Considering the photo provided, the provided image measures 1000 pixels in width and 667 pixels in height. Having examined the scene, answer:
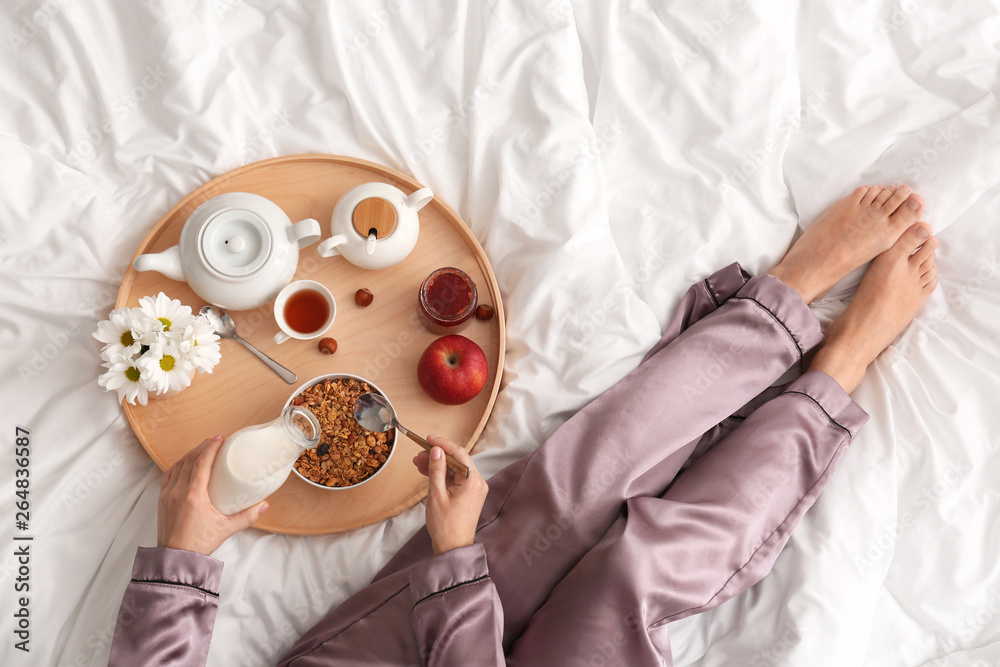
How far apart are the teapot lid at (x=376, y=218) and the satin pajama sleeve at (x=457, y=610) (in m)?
0.48

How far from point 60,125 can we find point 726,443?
4.05 ft

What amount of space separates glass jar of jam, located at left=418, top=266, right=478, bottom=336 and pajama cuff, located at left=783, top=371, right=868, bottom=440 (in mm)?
561

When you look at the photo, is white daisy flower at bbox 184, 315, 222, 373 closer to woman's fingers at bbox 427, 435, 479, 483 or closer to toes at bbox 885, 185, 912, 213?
woman's fingers at bbox 427, 435, 479, 483

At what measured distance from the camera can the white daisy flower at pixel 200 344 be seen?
88 centimetres

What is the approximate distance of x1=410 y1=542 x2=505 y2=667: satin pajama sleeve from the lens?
0.84m

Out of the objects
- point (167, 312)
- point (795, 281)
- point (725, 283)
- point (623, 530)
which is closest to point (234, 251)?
point (167, 312)

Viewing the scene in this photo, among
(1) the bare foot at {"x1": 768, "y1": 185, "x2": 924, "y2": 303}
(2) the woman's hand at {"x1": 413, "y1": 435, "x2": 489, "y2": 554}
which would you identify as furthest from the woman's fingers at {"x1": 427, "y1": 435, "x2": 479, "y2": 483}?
(1) the bare foot at {"x1": 768, "y1": 185, "x2": 924, "y2": 303}

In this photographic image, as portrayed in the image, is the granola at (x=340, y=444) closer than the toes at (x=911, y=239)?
Yes

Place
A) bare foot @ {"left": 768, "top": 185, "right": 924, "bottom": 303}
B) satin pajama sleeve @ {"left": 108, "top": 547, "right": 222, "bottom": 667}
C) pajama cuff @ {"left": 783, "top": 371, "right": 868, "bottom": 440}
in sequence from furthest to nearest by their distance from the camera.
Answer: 1. bare foot @ {"left": 768, "top": 185, "right": 924, "bottom": 303}
2. pajama cuff @ {"left": 783, "top": 371, "right": 868, "bottom": 440}
3. satin pajama sleeve @ {"left": 108, "top": 547, "right": 222, "bottom": 667}

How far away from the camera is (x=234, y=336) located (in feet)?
3.31

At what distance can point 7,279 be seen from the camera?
1.01 meters

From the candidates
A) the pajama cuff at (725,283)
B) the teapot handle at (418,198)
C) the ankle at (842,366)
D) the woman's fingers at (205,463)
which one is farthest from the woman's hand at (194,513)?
the ankle at (842,366)

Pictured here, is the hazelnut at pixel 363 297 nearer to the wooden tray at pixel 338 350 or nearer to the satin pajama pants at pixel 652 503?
the wooden tray at pixel 338 350

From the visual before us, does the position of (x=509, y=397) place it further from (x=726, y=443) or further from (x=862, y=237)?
(x=862, y=237)
